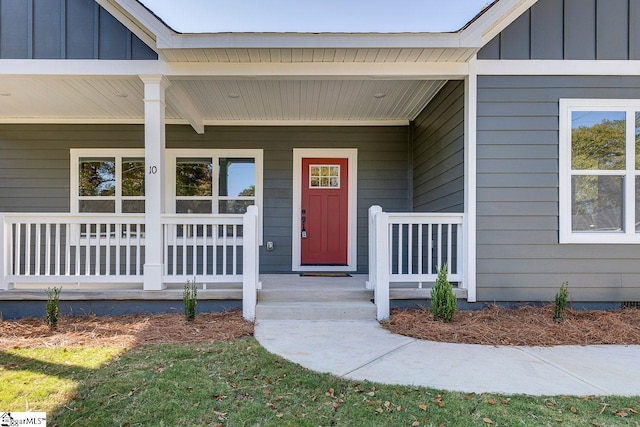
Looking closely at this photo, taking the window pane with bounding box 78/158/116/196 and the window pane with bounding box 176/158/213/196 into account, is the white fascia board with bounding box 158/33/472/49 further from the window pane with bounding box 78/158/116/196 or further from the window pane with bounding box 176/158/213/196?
the window pane with bounding box 78/158/116/196

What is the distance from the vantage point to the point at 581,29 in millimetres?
4125

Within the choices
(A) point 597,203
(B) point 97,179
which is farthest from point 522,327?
(B) point 97,179

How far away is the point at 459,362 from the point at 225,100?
14.2 ft

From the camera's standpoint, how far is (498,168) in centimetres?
416

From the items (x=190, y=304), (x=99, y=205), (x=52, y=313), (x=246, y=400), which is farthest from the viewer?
(x=99, y=205)

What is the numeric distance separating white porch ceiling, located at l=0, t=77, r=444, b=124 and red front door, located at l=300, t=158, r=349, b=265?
815 millimetres

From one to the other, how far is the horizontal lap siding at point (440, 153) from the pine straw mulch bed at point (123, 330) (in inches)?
112

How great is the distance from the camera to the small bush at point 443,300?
12.1 ft

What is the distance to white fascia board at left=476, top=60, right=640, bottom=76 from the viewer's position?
4.12 metres

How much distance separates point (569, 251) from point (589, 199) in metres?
0.62

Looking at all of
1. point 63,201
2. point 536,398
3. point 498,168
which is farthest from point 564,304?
point 63,201

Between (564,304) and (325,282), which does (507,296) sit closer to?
(564,304)

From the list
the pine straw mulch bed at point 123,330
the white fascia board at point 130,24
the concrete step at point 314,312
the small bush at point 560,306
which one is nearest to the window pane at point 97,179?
the pine straw mulch bed at point 123,330

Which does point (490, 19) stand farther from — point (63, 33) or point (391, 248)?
point (63, 33)
